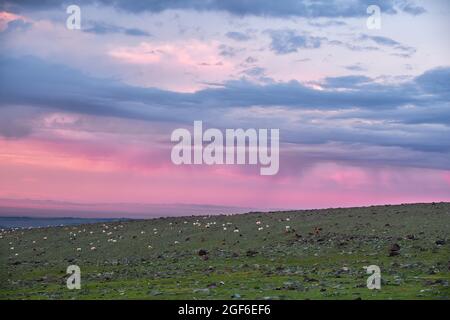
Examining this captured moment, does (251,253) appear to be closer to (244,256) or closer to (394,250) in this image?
(244,256)

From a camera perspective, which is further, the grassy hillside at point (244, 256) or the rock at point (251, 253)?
the rock at point (251, 253)

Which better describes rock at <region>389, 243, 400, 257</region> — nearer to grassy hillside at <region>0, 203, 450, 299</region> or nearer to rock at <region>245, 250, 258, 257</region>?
grassy hillside at <region>0, 203, 450, 299</region>

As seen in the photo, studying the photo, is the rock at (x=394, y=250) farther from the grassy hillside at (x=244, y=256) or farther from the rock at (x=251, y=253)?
the rock at (x=251, y=253)

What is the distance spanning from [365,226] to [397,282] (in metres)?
20.3

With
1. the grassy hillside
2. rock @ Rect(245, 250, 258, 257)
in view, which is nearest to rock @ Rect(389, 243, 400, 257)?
the grassy hillside

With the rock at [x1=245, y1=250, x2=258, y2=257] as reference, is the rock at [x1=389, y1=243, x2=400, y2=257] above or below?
above

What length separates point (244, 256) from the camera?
42.7m

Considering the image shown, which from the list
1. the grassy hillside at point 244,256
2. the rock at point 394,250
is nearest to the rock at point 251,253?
the grassy hillside at point 244,256

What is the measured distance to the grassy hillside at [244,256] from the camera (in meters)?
29.8

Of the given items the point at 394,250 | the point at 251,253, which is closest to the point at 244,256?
the point at 251,253

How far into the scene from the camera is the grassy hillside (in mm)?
29788

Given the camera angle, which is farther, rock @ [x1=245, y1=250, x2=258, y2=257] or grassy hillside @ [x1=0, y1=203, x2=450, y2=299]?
rock @ [x1=245, y1=250, x2=258, y2=257]
